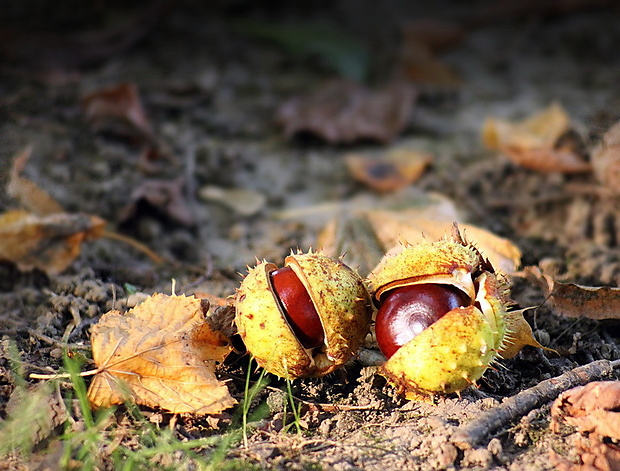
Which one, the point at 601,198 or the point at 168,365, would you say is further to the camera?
the point at 601,198

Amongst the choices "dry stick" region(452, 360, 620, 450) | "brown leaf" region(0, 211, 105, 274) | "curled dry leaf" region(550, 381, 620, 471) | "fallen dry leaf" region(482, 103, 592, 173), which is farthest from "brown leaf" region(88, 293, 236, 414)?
"fallen dry leaf" region(482, 103, 592, 173)

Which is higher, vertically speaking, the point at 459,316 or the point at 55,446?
the point at 459,316

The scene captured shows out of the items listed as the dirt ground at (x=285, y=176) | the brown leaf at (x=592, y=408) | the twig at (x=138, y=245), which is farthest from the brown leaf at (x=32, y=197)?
the brown leaf at (x=592, y=408)

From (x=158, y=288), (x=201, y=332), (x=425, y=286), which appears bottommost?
(x=158, y=288)

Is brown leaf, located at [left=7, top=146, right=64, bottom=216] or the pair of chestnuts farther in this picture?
brown leaf, located at [left=7, top=146, right=64, bottom=216]

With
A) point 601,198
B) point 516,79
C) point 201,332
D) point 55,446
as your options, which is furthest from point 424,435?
point 516,79

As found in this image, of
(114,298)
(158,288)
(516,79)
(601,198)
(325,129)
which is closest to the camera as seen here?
(114,298)

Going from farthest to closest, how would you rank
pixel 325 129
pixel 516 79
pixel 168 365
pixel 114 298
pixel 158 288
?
pixel 516 79 → pixel 325 129 → pixel 158 288 → pixel 114 298 → pixel 168 365

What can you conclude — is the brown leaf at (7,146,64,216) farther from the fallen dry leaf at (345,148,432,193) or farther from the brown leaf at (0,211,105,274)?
the fallen dry leaf at (345,148,432,193)

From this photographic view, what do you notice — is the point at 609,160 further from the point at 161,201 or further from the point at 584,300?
the point at 161,201

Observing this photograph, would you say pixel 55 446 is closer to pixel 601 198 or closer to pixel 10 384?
pixel 10 384
